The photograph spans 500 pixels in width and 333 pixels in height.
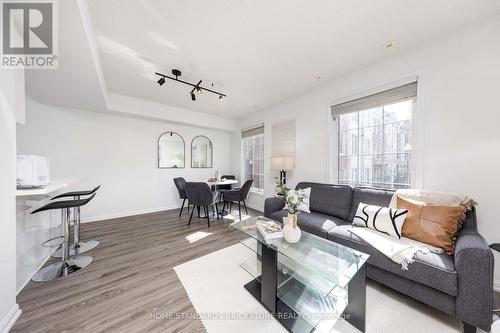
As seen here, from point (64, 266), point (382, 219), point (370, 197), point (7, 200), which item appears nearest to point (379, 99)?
point (370, 197)

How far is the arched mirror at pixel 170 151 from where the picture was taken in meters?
4.41

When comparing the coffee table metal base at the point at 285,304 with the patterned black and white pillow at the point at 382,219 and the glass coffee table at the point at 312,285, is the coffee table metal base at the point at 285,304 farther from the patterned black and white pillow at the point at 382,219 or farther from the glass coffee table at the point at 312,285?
the patterned black and white pillow at the point at 382,219

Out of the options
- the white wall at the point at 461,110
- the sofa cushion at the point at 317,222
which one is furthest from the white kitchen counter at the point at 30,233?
the white wall at the point at 461,110

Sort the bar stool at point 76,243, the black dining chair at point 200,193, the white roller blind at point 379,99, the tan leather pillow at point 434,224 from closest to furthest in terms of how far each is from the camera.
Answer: the tan leather pillow at point 434,224 < the white roller blind at point 379,99 < the bar stool at point 76,243 < the black dining chair at point 200,193

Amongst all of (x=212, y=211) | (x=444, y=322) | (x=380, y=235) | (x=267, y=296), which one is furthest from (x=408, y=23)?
(x=212, y=211)

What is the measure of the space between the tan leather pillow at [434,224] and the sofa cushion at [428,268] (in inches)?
5.7

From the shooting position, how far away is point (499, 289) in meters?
1.60

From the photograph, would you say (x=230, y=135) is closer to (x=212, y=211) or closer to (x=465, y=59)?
(x=212, y=211)

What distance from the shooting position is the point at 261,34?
1885 mm

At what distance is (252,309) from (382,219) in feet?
5.17

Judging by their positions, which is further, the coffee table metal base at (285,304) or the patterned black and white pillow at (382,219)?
the patterned black and white pillow at (382,219)

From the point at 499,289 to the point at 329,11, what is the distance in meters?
3.04

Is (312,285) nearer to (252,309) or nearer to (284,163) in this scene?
(252,309)

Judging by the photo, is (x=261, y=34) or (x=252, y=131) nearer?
(x=261, y=34)
